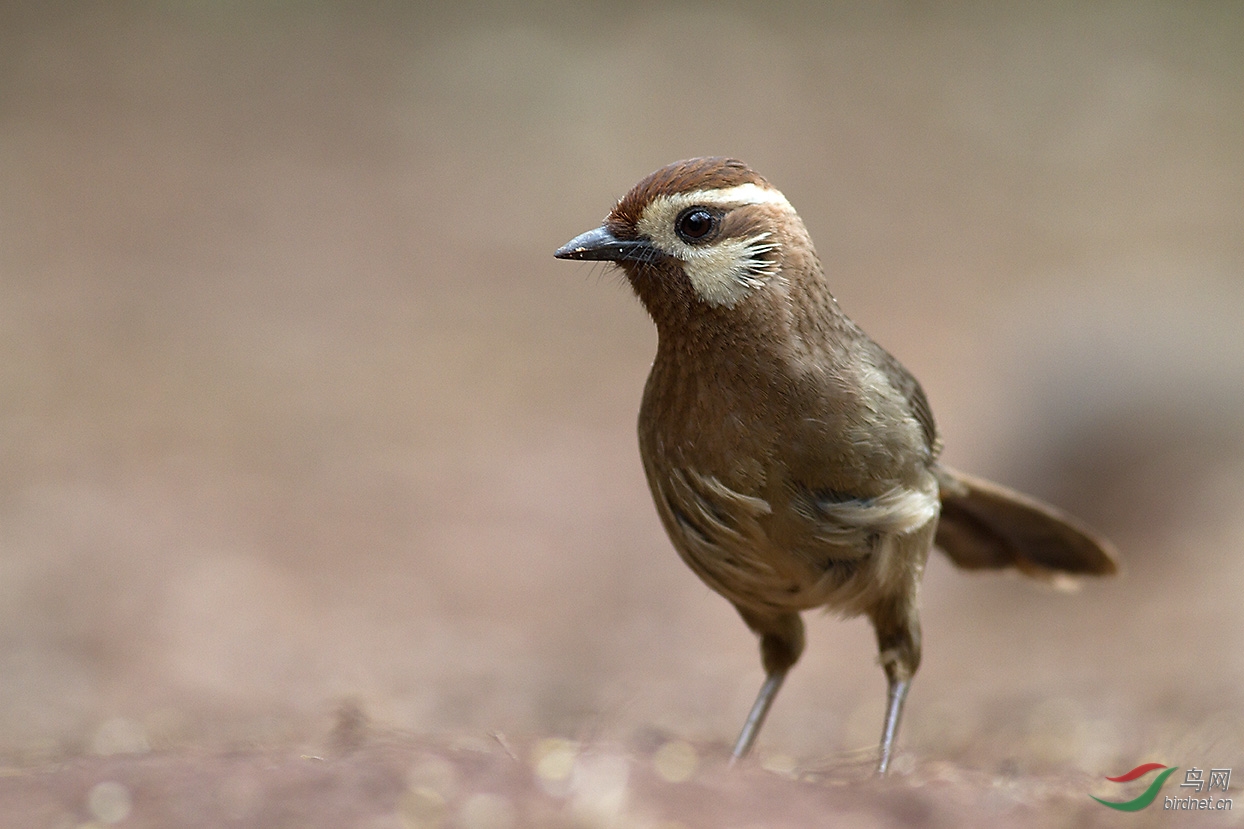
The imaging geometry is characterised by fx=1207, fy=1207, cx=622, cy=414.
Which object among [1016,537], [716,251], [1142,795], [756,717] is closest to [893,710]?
[756,717]

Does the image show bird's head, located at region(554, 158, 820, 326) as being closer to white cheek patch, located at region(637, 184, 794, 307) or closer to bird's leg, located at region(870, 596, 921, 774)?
white cheek patch, located at region(637, 184, 794, 307)

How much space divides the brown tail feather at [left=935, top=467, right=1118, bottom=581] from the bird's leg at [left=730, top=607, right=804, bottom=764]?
2.77 feet

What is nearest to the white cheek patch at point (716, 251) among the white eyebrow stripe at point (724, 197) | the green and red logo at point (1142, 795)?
the white eyebrow stripe at point (724, 197)

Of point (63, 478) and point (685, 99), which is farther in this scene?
point (685, 99)

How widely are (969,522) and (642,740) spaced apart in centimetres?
156

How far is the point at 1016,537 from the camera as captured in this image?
4.82 m

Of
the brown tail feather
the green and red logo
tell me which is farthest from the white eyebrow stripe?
the green and red logo

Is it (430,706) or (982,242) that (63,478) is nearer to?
(430,706)

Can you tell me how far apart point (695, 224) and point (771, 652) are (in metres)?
1.64

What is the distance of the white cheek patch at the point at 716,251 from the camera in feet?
11.3

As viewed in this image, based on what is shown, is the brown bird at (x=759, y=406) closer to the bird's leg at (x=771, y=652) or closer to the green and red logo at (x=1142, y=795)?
the bird's leg at (x=771, y=652)

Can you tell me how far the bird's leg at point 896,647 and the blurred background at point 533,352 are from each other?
0.38 m

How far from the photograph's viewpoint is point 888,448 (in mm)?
3588

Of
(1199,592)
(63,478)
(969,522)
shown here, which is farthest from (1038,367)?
(63,478)
